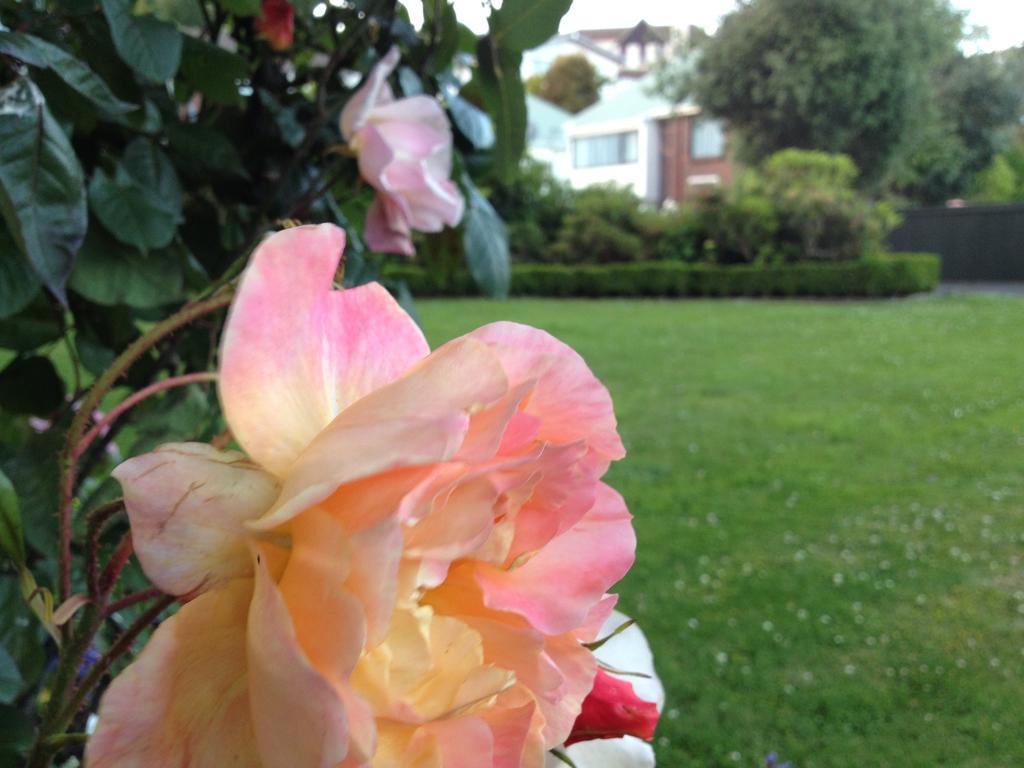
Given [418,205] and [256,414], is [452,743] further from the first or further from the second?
[418,205]

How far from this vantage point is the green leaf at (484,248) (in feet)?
3.51

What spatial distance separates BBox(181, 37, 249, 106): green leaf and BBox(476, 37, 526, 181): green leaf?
21 cm

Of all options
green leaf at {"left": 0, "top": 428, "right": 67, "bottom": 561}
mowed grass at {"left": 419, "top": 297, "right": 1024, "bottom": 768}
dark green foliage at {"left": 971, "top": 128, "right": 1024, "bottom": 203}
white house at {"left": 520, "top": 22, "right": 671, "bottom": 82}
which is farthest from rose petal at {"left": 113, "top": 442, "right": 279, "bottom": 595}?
white house at {"left": 520, "top": 22, "right": 671, "bottom": 82}

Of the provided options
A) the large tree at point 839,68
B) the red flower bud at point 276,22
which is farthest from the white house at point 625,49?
the red flower bud at point 276,22

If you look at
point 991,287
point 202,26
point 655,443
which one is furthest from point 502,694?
point 991,287

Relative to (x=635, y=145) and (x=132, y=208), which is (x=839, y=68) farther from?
(x=132, y=208)

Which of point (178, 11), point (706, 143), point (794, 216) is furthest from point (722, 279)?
point (706, 143)

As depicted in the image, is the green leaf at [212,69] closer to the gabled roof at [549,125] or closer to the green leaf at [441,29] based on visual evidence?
the green leaf at [441,29]

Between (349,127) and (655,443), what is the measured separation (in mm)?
4620

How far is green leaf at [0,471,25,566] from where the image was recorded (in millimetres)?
355

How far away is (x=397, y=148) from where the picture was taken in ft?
2.77

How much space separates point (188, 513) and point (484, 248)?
85cm

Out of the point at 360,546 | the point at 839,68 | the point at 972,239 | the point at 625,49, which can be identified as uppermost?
the point at 625,49

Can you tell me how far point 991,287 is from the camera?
15.1 meters
